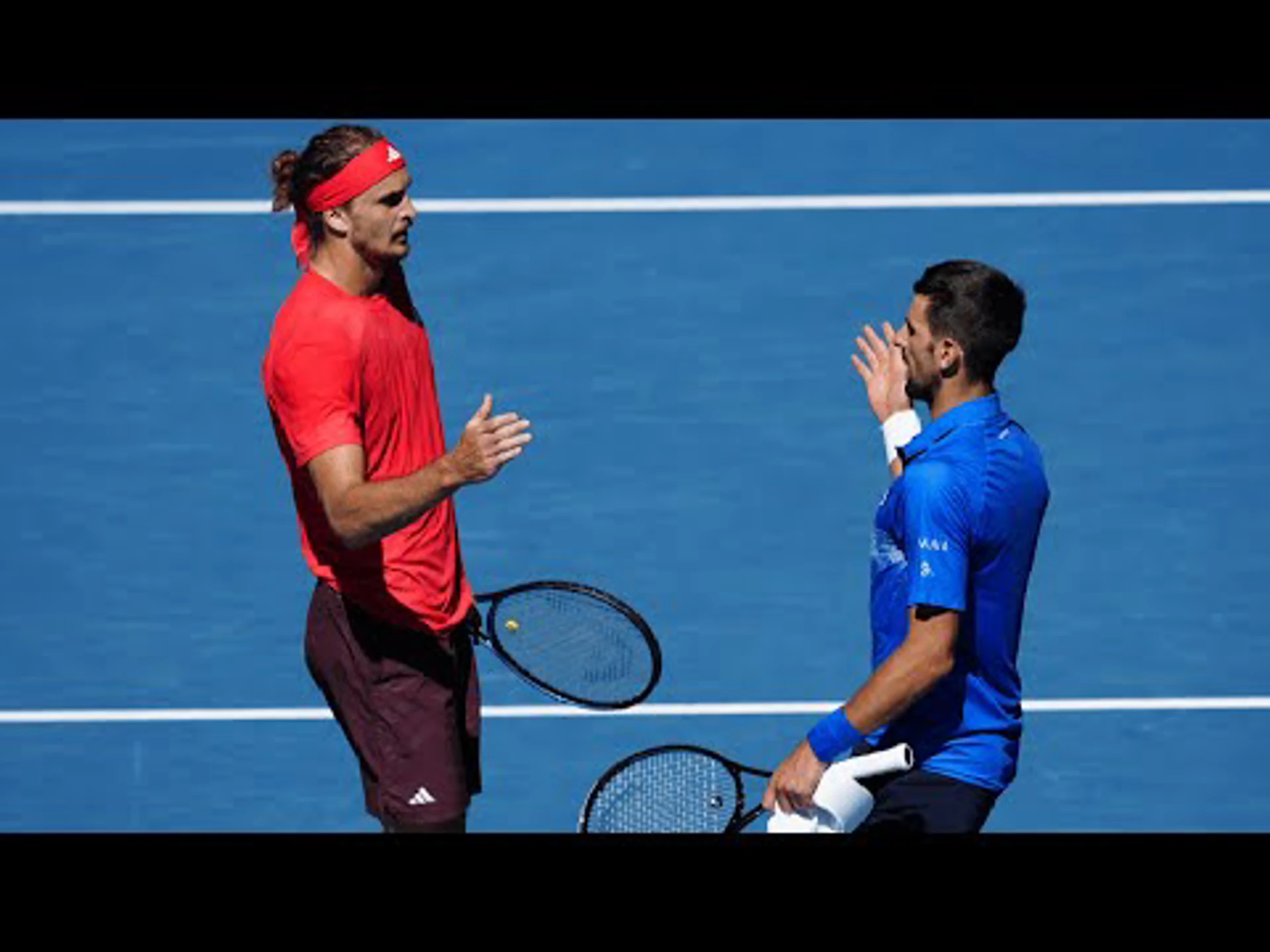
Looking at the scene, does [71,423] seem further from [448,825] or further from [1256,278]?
[1256,278]

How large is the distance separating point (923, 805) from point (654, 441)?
3.64 meters

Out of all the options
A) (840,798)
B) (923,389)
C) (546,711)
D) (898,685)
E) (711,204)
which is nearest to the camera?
(898,685)

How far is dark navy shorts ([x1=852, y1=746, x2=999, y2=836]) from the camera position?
20.5 ft

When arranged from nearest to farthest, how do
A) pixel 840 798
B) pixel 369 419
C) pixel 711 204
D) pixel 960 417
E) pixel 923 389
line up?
pixel 840 798 → pixel 960 417 → pixel 923 389 → pixel 369 419 → pixel 711 204

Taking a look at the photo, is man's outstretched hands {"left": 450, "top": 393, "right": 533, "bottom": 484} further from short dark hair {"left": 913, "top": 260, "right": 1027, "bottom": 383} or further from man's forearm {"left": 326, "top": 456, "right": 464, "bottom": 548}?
short dark hair {"left": 913, "top": 260, "right": 1027, "bottom": 383}

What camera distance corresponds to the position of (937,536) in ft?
20.2

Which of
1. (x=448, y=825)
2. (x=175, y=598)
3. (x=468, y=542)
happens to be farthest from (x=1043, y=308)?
(x=448, y=825)

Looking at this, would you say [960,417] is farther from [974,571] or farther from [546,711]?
[546,711]

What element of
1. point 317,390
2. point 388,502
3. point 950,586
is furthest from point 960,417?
point 317,390

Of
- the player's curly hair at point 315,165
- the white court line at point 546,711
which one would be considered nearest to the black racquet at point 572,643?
the player's curly hair at point 315,165

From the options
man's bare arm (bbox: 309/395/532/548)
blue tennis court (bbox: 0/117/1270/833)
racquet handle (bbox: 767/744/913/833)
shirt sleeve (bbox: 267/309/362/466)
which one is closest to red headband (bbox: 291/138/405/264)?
shirt sleeve (bbox: 267/309/362/466)

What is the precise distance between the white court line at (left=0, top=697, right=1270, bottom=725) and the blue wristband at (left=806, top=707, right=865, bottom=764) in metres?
2.64

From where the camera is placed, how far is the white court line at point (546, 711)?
29.1 feet

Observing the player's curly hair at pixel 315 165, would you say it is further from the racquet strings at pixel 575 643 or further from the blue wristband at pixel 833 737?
the blue wristband at pixel 833 737
